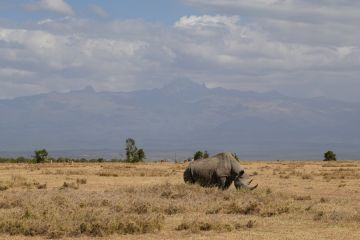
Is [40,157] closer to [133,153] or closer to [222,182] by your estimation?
[133,153]

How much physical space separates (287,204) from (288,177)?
63.7 ft

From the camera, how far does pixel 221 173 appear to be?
3062 centimetres

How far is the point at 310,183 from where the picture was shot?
38.7 m

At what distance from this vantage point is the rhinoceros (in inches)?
1207

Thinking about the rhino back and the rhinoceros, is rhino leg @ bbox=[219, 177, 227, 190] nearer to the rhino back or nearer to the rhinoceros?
the rhinoceros

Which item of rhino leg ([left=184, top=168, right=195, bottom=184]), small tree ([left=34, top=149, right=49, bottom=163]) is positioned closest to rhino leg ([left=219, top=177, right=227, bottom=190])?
rhino leg ([left=184, top=168, right=195, bottom=184])

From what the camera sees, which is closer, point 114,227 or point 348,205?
point 114,227

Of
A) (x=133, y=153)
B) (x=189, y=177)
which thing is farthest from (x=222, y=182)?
(x=133, y=153)

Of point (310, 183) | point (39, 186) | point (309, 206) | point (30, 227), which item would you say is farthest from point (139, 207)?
point (310, 183)

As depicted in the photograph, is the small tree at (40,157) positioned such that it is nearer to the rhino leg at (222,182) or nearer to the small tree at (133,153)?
the small tree at (133,153)

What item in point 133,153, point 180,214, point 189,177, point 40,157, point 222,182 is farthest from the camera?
point 133,153

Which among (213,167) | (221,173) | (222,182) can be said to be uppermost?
Answer: (213,167)

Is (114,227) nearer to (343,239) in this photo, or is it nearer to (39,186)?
(343,239)

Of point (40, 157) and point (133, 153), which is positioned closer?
point (40, 157)
